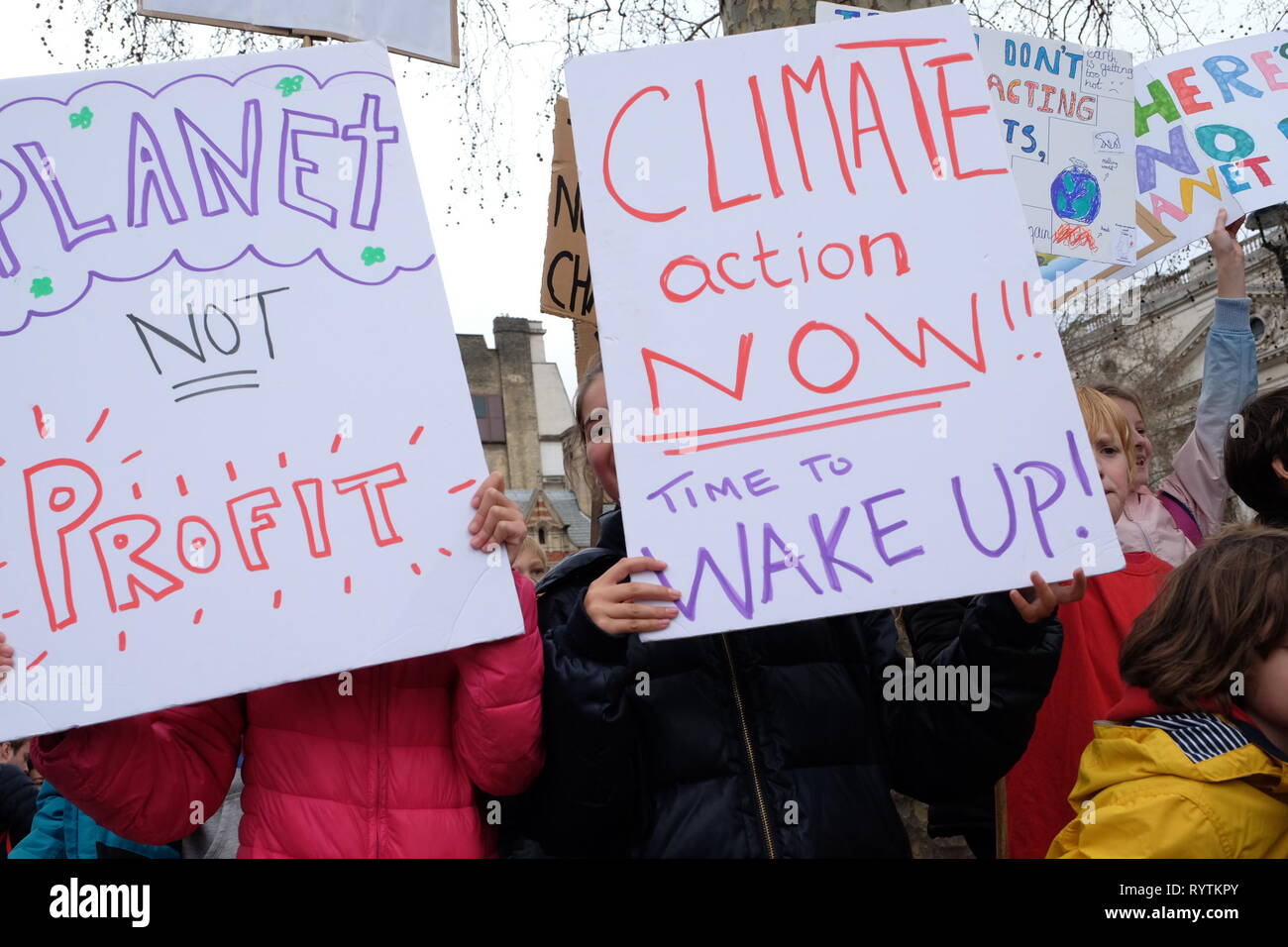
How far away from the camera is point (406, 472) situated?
6.03ft

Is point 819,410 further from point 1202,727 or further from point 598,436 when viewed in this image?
point 1202,727

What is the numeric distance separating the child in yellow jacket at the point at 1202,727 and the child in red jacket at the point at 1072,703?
50 cm

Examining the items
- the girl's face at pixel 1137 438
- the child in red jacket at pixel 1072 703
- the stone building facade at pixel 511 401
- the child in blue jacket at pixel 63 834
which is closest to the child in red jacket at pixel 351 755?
the child in blue jacket at pixel 63 834

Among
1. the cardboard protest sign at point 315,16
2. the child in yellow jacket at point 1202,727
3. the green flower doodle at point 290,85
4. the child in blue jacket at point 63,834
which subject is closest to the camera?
the child in yellow jacket at point 1202,727

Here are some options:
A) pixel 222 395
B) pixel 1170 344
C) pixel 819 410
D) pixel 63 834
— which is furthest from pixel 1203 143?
pixel 1170 344

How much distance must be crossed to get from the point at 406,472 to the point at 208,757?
0.60 metres

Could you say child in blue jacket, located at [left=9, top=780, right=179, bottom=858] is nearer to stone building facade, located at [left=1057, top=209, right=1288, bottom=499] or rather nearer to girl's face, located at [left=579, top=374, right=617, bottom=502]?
girl's face, located at [left=579, top=374, right=617, bottom=502]

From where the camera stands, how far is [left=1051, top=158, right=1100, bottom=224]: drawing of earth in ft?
10.2

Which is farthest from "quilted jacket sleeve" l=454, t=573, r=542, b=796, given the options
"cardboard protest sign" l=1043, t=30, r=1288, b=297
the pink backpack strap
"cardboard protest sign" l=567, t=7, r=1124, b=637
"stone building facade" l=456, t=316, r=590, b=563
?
"stone building facade" l=456, t=316, r=590, b=563

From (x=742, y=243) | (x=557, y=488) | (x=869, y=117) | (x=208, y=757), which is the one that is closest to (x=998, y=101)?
(x=869, y=117)

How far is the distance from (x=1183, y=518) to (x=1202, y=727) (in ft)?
4.01

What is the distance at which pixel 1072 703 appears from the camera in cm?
237

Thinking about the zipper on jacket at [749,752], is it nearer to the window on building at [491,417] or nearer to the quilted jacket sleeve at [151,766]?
the quilted jacket sleeve at [151,766]

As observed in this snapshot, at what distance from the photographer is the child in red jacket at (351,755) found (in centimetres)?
180
